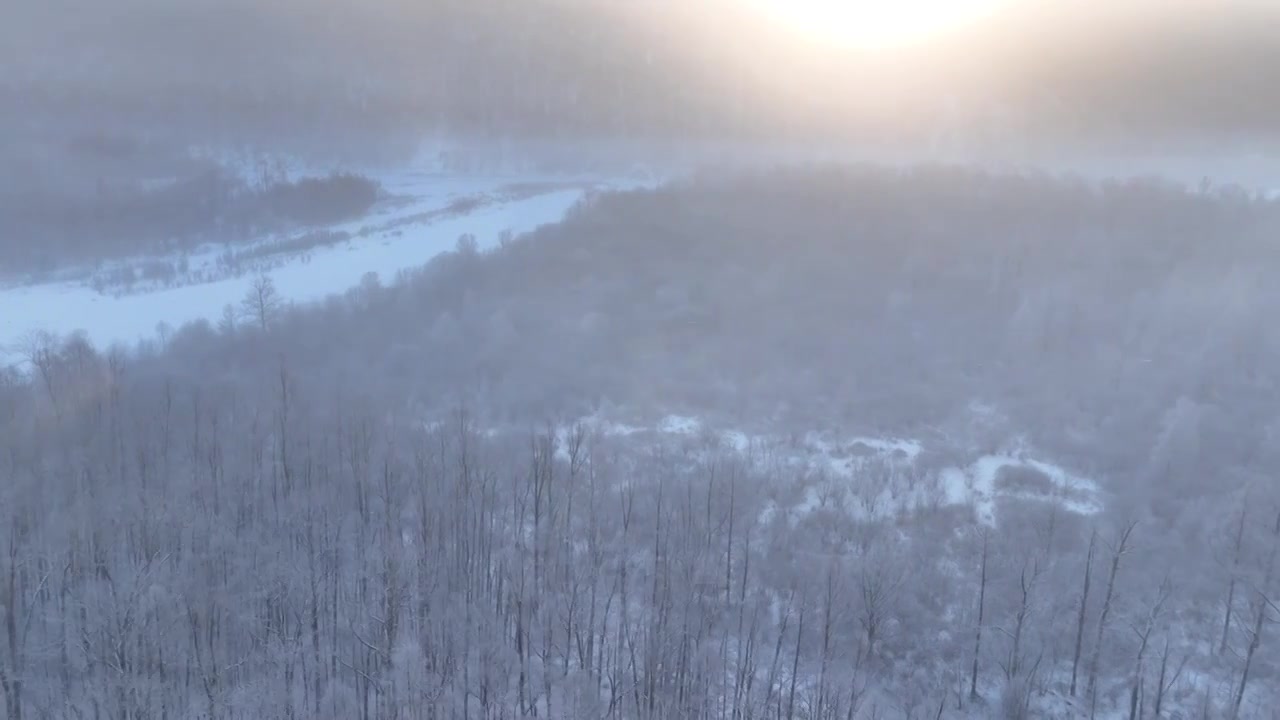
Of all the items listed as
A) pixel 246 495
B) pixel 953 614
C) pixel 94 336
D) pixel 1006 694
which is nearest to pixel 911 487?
pixel 953 614

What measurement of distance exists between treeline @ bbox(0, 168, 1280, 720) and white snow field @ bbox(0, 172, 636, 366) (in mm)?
1663

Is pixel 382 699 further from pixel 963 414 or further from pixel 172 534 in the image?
pixel 963 414

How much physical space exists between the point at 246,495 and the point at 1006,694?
8.66 meters

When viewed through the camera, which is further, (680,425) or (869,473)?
(680,425)

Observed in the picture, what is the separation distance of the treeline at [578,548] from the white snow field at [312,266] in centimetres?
166

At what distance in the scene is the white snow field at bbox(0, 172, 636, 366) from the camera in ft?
55.8

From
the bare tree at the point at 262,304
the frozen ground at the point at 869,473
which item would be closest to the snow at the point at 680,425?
the frozen ground at the point at 869,473

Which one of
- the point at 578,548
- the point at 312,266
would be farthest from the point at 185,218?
the point at 578,548

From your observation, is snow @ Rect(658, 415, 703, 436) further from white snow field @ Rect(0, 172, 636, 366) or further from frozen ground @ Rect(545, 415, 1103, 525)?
white snow field @ Rect(0, 172, 636, 366)

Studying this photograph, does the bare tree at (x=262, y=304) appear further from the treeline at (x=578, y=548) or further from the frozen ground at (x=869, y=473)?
the frozen ground at (x=869, y=473)

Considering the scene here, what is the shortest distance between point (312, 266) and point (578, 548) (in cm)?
1364

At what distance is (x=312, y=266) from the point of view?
2223 centimetres

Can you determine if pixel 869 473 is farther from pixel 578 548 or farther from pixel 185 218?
pixel 185 218

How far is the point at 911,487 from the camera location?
13.6m
